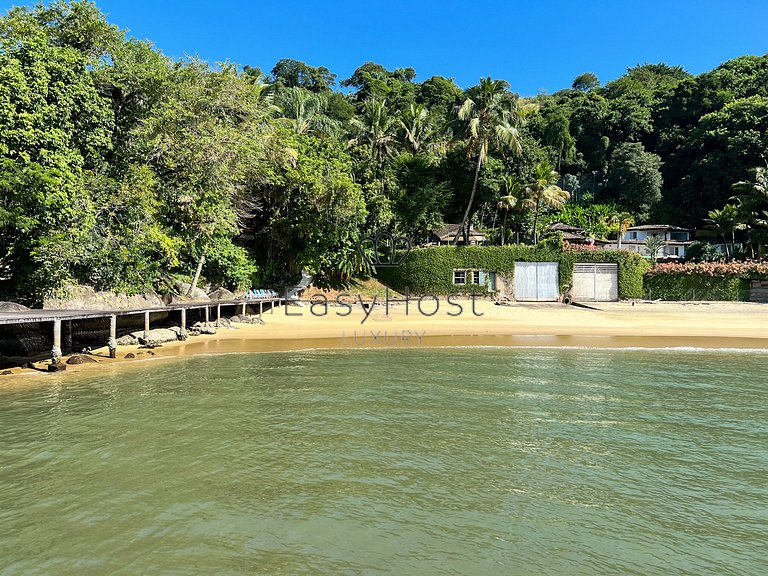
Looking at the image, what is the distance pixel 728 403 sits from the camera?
31.8 feet

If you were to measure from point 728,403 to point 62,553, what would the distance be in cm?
1032

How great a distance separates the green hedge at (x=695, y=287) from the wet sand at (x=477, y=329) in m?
1.78

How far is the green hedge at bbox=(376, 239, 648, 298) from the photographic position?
1228 inches

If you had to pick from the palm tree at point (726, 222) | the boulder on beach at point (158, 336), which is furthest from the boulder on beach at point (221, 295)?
the palm tree at point (726, 222)

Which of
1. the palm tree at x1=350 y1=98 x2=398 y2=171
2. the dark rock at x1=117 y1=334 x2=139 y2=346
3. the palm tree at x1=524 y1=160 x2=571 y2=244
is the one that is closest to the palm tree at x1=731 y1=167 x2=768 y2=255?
the palm tree at x1=524 y1=160 x2=571 y2=244

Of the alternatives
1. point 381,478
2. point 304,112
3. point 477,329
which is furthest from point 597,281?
point 381,478

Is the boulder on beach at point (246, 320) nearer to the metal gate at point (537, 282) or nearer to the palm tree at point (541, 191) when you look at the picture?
the metal gate at point (537, 282)

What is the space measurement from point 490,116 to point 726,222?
20.6 m

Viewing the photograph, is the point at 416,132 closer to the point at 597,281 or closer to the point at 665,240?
the point at 597,281

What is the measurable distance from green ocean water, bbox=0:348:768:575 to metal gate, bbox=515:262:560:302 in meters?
20.3

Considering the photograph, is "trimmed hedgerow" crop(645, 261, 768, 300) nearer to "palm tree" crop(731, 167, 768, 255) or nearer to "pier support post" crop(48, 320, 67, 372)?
"palm tree" crop(731, 167, 768, 255)

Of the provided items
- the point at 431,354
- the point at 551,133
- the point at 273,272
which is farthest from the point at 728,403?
the point at 551,133

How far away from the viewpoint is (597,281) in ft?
103

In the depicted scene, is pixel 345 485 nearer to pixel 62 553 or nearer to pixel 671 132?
pixel 62 553
